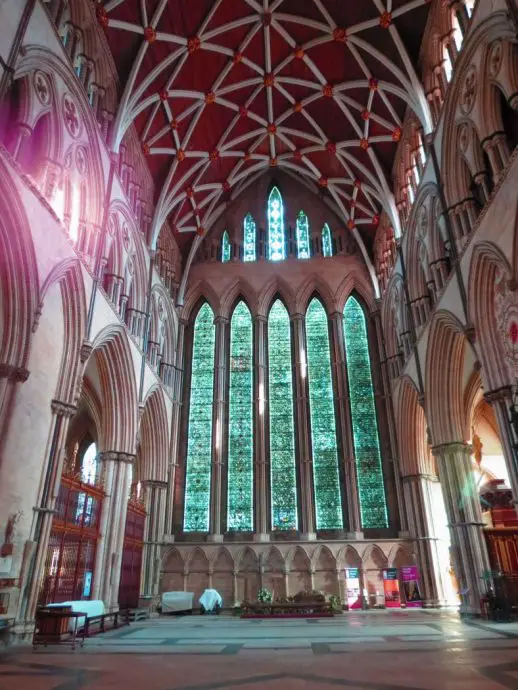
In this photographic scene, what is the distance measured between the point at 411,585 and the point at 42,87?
720 inches

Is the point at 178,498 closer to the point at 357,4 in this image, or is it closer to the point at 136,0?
the point at 136,0

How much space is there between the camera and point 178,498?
63.7 feet

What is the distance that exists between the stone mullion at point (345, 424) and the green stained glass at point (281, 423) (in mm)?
1902

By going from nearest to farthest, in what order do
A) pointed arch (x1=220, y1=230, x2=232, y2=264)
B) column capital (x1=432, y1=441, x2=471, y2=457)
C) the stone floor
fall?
the stone floor, column capital (x1=432, y1=441, x2=471, y2=457), pointed arch (x1=220, y1=230, x2=232, y2=264)

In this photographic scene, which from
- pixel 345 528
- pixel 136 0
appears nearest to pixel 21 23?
pixel 136 0

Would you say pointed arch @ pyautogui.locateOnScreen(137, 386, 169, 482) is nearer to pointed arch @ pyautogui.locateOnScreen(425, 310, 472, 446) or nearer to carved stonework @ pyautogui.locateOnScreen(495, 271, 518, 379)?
pointed arch @ pyautogui.locateOnScreen(425, 310, 472, 446)

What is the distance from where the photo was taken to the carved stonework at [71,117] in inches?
501

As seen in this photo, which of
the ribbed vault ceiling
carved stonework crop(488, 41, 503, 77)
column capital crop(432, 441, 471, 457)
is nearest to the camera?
carved stonework crop(488, 41, 503, 77)

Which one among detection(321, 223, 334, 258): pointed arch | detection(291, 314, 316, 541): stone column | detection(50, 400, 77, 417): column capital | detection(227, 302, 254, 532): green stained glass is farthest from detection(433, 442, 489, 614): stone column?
detection(321, 223, 334, 258): pointed arch

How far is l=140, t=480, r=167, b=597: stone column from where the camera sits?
17359 mm

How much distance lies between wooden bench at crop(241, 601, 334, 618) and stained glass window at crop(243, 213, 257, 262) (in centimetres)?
1451

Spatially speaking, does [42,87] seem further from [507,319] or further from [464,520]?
[464,520]

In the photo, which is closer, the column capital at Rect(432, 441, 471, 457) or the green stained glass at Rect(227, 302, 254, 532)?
the column capital at Rect(432, 441, 471, 457)

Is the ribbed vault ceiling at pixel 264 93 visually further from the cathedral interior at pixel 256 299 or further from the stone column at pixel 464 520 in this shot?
the stone column at pixel 464 520
